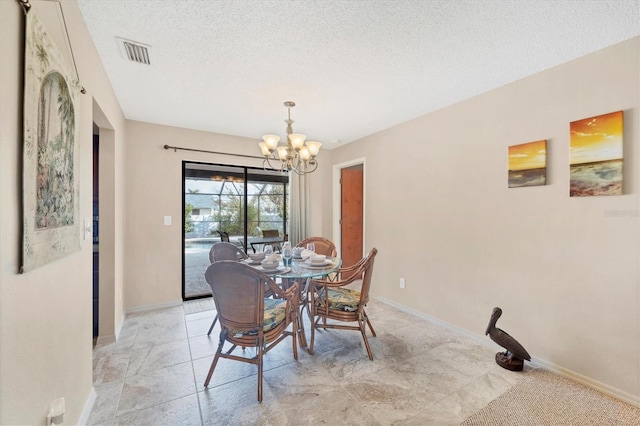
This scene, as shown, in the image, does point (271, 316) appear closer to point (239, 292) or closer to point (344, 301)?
point (239, 292)

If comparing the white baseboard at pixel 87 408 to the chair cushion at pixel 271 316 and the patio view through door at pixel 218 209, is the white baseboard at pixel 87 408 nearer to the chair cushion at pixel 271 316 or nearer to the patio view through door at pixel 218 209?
the chair cushion at pixel 271 316

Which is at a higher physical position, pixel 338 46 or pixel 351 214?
pixel 338 46

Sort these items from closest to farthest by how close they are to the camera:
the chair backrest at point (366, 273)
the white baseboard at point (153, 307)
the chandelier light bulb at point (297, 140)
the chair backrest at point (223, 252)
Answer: the chair backrest at point (366, 273), the chandelier light bulb at point (297, 140), the chair backrest at point (223, 252), the white baseboard at point (153, 307)

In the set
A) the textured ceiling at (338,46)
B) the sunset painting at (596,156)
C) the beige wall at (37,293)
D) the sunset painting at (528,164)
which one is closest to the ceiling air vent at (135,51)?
the textured ceiling at (338,46)

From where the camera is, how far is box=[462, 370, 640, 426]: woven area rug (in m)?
1.71

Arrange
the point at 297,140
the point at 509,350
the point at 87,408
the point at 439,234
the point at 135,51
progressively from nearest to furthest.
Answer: the point at 87,408 < the point at 135,51 < the point at 509,350 < the point at 297,140 < the point at 439,234

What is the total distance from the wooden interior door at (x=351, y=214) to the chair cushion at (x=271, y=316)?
2.77m

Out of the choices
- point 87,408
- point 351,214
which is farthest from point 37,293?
point 351,214

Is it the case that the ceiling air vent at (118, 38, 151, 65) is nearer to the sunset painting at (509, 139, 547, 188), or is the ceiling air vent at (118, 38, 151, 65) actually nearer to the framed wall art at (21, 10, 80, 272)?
the framed wall art at (21, 10, 80, 272)

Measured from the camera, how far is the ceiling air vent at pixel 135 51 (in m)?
1.94

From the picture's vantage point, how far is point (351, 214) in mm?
5160

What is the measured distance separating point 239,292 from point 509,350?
89.7 inches

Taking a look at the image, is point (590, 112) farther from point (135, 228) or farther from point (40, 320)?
point (135, 228)

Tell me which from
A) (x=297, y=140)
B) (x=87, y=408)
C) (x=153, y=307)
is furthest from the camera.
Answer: (x=153, y=307)
